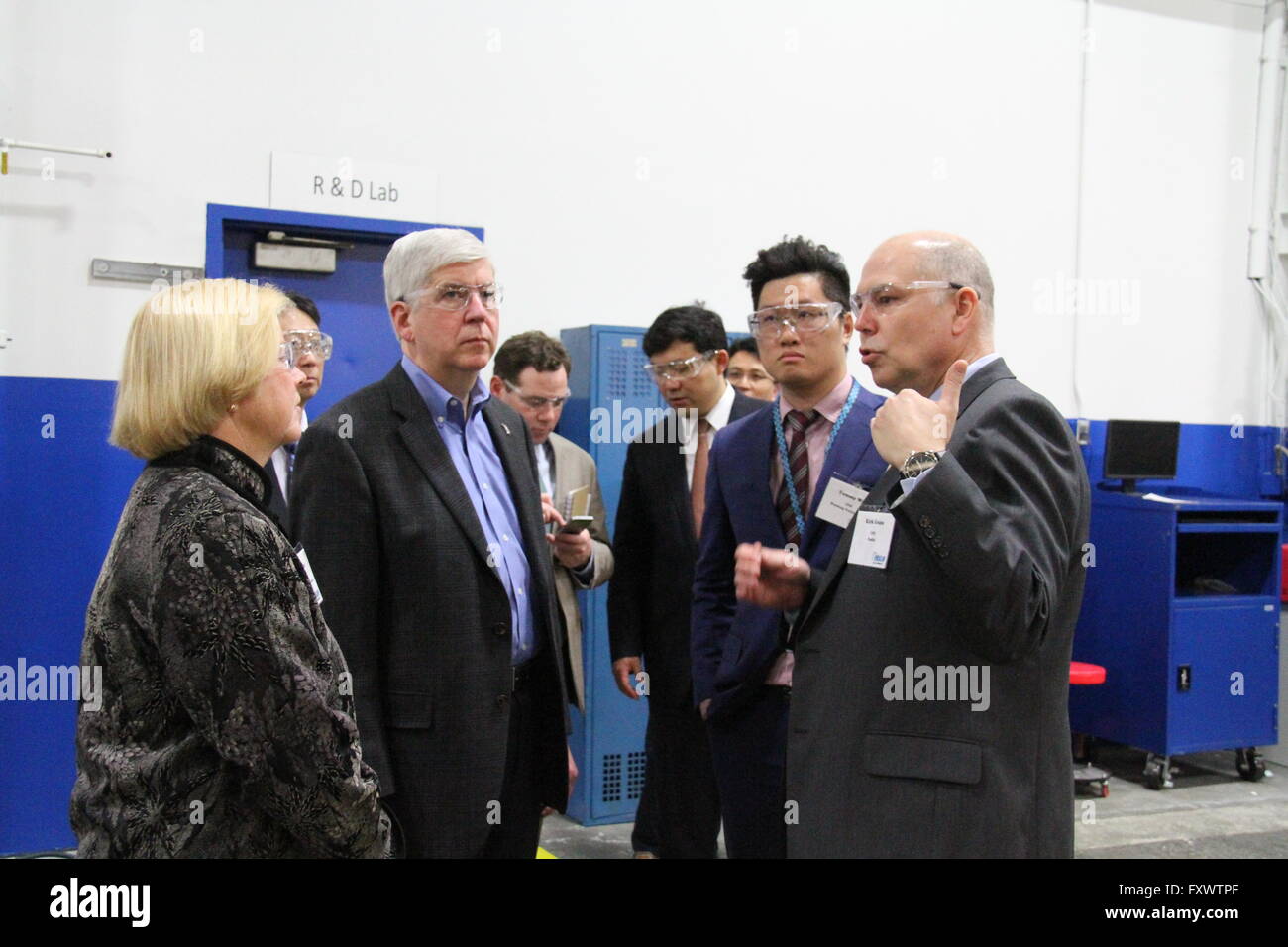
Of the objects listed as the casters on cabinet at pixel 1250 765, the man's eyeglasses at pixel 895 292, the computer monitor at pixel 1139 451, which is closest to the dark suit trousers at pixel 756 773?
the man's eyeglasses at pixel 895 292

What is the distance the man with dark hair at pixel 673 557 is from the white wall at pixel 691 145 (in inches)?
62.5

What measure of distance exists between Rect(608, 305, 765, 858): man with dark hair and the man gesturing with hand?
5.35ft

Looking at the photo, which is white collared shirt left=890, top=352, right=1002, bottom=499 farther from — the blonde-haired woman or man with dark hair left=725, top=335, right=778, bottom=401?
man with dark hair left=725, top=335, right=778, bottom=401

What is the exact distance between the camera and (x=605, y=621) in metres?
4.70

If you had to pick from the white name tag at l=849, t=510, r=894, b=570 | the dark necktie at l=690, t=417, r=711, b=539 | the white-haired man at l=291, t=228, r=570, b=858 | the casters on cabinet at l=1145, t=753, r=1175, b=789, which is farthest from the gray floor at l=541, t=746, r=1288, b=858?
the white name tag at l=849, t=510, r=894, b=570

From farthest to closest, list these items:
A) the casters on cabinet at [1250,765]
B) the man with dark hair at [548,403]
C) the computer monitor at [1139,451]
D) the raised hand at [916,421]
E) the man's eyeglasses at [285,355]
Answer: the computer monitor at [1139,451]
the casters on cabinet at [1250,765]
the man with dark hair at [548,403]
the raised hand at [916,421]
the man's eyeglasses at [285,355]

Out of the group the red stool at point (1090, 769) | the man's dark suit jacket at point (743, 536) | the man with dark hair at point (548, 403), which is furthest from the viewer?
the red stool at point (1090, 769)

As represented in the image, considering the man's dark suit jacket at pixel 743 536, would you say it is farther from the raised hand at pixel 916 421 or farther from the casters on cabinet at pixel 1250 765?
the casters on cabinet at pixel 1250 765

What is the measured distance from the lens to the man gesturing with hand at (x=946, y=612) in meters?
1.65

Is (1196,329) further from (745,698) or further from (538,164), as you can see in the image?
(745,698)

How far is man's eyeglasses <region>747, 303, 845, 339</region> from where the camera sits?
2.50 m

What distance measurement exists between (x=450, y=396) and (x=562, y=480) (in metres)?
1.89

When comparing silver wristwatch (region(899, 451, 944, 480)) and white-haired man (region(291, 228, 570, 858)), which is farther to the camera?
white-haired man (region(291, 228, 570, 858))

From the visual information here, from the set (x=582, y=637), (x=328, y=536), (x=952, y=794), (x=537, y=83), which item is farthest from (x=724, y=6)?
(x=952, y=794)
